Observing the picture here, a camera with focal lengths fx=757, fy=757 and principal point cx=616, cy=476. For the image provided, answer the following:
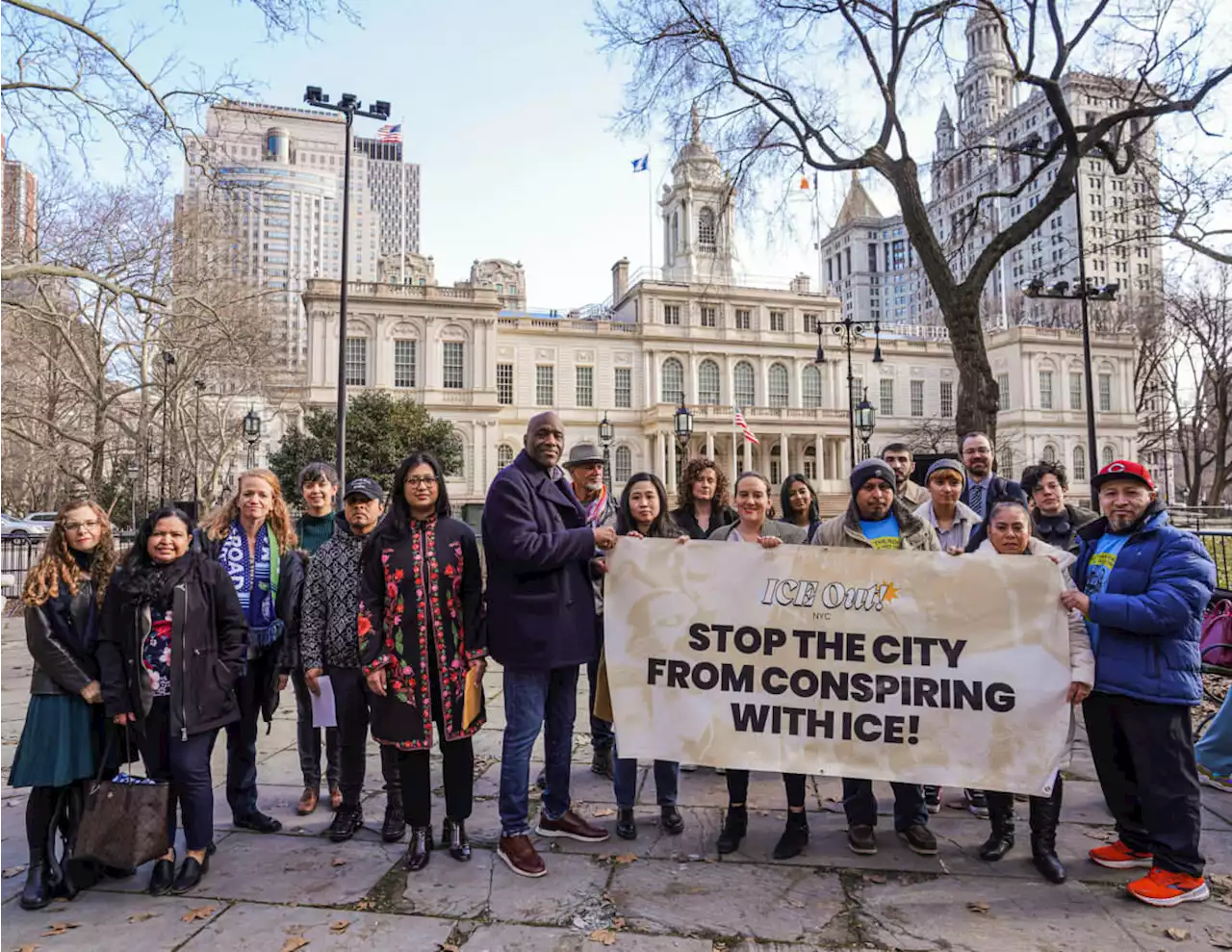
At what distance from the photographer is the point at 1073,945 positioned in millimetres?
2871

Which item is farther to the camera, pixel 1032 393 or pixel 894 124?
pixel 1032 393

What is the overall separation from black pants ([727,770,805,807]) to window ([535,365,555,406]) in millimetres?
43879

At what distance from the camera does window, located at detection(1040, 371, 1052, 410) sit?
54969 millimetres

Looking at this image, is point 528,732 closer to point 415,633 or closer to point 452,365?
point 415,633

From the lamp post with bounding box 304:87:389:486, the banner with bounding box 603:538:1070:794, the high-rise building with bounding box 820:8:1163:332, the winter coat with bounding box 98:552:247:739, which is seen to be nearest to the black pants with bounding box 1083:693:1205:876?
the banner with bounding box 603:538:1070:794

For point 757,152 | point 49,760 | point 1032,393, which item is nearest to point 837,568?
point 49,760

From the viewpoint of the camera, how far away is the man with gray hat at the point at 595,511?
13.9ft

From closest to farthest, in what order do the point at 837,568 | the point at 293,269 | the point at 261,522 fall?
the point at 837,568 → the point at 261,522 → the point at 293,269

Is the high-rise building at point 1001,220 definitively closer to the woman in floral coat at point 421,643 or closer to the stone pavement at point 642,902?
the stone pavement at point 642,902

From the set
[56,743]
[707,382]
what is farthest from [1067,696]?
[707,382]

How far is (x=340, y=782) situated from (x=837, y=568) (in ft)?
9.28

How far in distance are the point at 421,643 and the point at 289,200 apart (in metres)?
54.5

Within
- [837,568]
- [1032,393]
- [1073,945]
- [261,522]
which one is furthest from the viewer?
[1032,393]

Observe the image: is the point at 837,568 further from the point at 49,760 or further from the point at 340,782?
the point at 49,760
